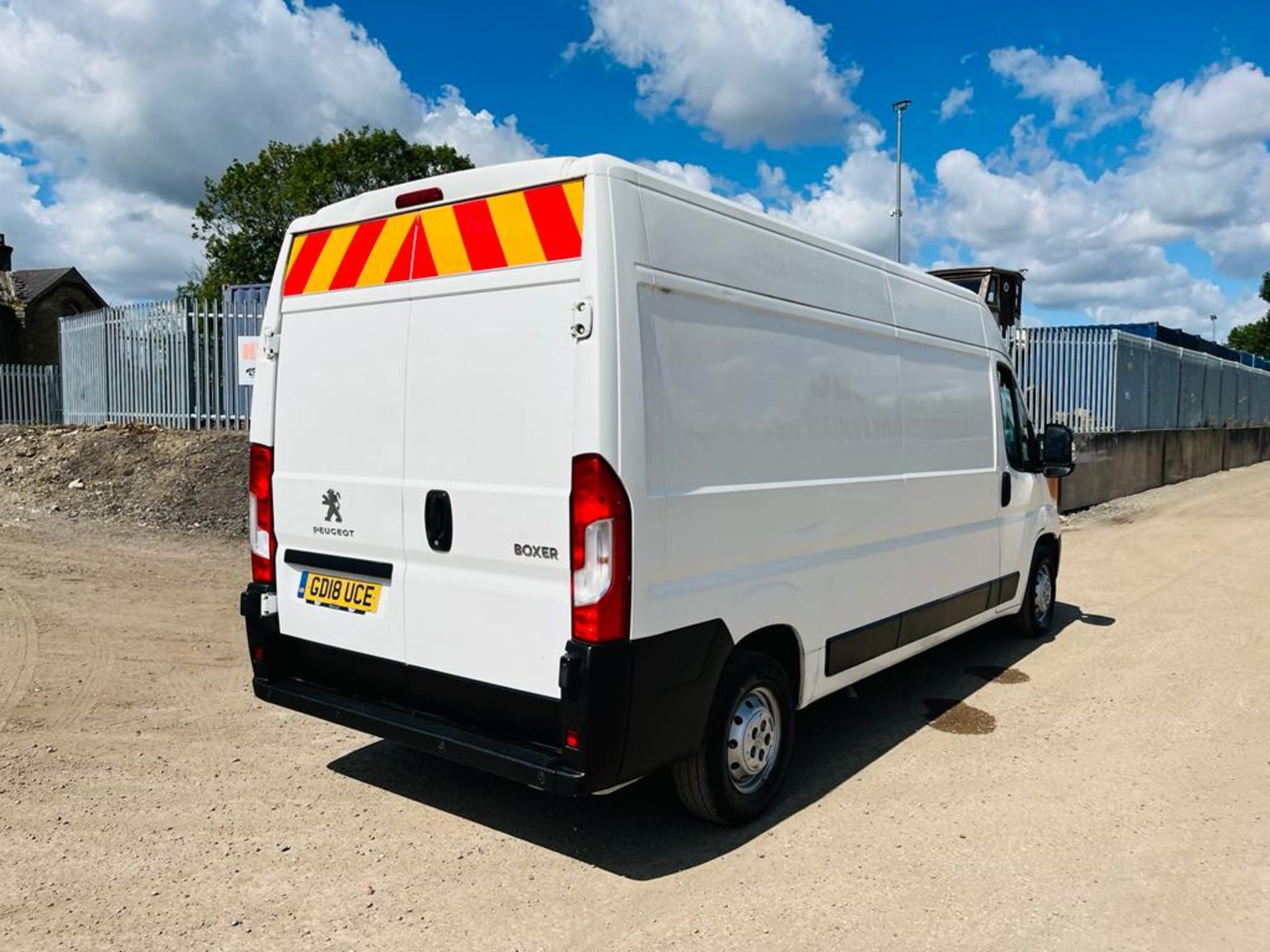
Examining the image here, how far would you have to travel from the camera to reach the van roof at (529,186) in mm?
3275

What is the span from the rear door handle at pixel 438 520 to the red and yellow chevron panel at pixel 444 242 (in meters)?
0.86

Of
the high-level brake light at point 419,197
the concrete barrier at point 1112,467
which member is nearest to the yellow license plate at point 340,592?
the high-level brake light at point 419,197

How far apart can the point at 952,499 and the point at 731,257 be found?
8.12ft

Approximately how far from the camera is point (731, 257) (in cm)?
372

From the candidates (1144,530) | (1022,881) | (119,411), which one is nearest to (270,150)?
(119,411)

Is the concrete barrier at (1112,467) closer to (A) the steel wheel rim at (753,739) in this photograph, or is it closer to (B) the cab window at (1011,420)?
(B) the cab window at (1011,420)

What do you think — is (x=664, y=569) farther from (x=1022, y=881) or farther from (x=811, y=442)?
(x=1022, y=881)

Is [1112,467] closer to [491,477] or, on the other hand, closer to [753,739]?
[753,739]

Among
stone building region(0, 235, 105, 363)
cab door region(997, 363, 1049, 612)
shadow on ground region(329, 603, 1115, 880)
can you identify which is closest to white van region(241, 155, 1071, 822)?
shadow on ground region(329, 603, 1115, 880)

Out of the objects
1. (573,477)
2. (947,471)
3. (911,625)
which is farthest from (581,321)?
(947,471)

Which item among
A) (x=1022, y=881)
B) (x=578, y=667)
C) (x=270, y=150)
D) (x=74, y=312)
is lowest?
(x=1022, y=881)

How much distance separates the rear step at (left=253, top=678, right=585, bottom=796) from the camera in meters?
3.24

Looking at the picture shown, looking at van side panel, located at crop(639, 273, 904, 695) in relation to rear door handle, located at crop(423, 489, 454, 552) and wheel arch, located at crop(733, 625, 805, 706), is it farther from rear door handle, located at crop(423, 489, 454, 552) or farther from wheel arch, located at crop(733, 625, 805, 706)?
rear door handle, located at crop(423, 489, 454, 552)

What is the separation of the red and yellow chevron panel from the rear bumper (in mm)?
1429
